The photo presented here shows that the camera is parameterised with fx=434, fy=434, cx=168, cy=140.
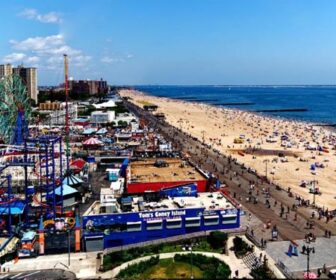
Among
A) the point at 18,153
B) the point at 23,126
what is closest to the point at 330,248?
the point at 18,153

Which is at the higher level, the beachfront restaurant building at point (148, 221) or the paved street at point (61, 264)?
the beachfront restaurant building at point (148, 221)

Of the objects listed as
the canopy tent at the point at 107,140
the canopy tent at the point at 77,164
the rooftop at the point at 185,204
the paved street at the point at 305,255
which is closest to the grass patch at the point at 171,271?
the paved street at the point at 305,255

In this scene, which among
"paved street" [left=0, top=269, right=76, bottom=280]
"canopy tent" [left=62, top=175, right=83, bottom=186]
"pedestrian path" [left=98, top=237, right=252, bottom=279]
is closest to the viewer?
"pedestrian path" [left=98, top=237, right=252, bottom=279]

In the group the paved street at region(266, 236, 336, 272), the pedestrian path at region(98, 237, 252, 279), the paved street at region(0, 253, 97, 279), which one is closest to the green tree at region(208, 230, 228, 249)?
the pedestrian path at region(98, 237, 252, 279)

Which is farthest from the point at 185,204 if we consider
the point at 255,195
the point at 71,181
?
the point at 71,181

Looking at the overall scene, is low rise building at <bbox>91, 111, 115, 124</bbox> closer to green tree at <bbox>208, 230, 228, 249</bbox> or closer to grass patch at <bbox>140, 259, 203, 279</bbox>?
green tree at <bbox>208, 230, 228, 249</bbox>

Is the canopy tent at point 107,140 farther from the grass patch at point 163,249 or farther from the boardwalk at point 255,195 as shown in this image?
the grass patch at point 163,249

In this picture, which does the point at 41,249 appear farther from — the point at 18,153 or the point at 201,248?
the point at 18,153
